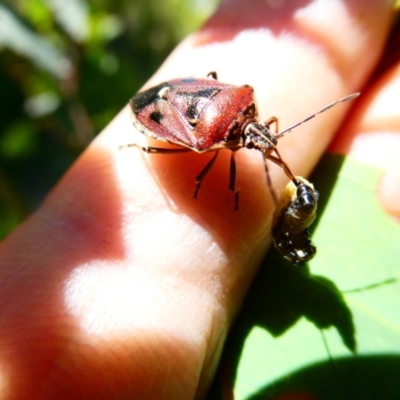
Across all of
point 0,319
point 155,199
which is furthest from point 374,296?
point 0,319

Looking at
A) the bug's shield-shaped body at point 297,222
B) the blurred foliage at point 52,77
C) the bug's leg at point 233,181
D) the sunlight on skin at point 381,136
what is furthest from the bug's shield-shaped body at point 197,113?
the blurred foliage at point 52,77

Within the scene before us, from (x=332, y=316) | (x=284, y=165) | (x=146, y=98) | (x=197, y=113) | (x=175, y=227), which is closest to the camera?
(x=332, y=316)

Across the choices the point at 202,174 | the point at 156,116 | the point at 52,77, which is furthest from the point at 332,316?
the point at 52,77

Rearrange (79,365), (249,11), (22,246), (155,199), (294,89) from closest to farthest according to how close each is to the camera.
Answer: (79,365) < (22,246) < (155,199) < (294,89) < (249,11)

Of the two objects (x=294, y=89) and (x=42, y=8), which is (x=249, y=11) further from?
(x=42, y=8)

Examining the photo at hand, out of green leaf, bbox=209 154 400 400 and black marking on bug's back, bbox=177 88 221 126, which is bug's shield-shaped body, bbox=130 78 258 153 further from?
green leaf, bbox=209 154 400 400

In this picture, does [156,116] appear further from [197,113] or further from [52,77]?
[52,77]

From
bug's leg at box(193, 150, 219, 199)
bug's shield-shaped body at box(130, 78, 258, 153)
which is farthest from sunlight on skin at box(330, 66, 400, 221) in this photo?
→ bug's leg at box(193, 150, 219, 199)
